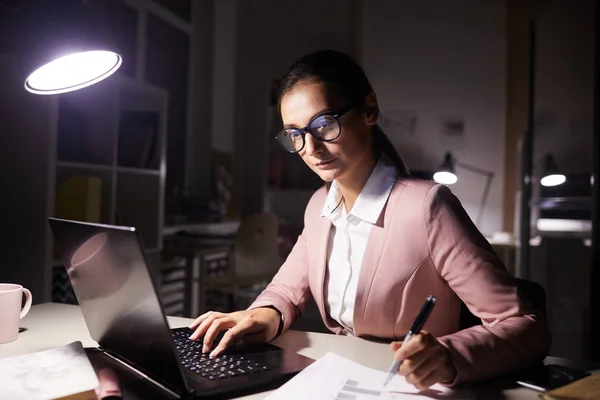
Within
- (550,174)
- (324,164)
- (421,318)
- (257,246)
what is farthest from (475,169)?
(421,318)

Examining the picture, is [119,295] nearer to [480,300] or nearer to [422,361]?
[422,361]

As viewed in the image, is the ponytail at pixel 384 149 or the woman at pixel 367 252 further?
the ponytail at pixel 384 149

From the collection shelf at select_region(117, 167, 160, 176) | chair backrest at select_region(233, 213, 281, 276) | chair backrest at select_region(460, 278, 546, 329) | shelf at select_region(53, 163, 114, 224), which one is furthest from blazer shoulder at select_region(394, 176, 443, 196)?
chair backrest at select_region(233, 213, 281, 276)

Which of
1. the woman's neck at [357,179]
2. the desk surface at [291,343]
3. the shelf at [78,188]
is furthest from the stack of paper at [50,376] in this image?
the shelf at [78,188]

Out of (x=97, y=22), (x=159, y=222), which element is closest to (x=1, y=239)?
(x=159, y=222)

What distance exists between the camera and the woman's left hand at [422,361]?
0.69 meters

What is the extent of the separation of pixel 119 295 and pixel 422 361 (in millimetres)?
434

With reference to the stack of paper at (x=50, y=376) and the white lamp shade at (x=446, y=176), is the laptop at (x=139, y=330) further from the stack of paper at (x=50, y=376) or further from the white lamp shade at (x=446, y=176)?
the white lamp shade at (x=446, y=176)

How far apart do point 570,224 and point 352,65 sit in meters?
2.08

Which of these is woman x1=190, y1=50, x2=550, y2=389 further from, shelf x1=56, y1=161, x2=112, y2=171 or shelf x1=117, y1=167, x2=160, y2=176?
shelf x1=117, y1=167, x2=160, y2=176

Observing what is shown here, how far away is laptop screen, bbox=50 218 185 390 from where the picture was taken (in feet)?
2.14

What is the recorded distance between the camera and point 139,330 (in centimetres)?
73

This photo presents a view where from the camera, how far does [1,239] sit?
6.24 ft

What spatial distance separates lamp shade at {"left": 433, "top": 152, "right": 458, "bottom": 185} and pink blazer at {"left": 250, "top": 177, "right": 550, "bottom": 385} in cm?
220
